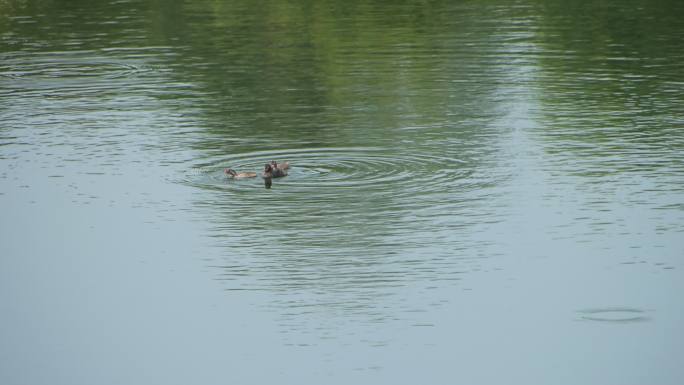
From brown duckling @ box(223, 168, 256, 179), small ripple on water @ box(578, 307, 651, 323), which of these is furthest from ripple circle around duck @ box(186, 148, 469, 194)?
small ripple on water @ box(578, 307, 651, 323)

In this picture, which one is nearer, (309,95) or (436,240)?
(436,240)

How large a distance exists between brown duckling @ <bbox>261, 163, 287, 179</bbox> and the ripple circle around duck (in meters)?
0.08

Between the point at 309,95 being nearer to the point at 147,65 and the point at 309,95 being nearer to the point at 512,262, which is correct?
the point at 147,65

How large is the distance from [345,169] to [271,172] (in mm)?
1258

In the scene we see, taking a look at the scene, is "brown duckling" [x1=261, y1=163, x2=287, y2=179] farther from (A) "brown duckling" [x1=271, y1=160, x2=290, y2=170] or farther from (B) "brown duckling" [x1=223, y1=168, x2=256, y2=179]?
(B) "brown duckling" [x1=223, y1=168, x2=256, y2=179]

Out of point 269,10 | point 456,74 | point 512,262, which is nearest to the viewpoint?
point 512,262

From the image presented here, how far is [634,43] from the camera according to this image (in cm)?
3425

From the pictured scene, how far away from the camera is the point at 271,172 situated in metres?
20.9

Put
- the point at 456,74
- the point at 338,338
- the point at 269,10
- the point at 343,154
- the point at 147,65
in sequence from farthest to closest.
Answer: the point at 269,10 < the point at 147,65 < the point at 456,74 < the point at 343,154 < the point at 338,338

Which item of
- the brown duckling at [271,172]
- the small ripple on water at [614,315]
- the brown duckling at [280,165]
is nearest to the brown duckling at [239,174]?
the brown duckling at [271,172]

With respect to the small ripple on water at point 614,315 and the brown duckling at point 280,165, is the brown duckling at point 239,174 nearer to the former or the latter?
the brown duckling at point 280,165

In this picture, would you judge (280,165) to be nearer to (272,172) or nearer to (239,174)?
(272,172)

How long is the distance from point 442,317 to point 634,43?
19.8 metres

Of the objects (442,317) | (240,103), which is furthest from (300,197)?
(240,103)
